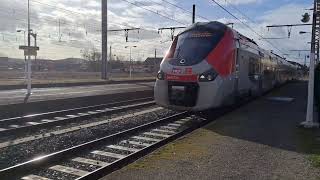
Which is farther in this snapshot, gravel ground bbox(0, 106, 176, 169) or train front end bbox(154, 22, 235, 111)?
train front end bbox(154, 22, 235, 111)

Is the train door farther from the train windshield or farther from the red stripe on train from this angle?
the train windshield

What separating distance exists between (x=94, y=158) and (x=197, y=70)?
559 cm

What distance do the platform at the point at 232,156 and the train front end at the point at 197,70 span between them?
104 centimetres

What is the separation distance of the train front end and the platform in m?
1.04

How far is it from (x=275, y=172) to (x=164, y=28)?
41.8 m

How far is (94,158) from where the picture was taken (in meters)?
9.45

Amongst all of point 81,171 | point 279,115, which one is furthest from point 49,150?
point 279,115

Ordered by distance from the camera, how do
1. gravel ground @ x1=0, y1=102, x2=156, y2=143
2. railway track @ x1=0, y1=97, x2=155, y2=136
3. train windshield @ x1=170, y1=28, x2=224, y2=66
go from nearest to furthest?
gravel ground @ x1=0, y1=102, x2=156, y2=143 < railway track @ x1=0, y1=97, x2=155, y2=136 < train windshield @ x1=170, y1=28, x2=224, y2=66

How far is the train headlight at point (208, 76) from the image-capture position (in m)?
13.9

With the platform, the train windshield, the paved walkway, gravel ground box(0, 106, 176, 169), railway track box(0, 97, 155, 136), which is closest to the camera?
the platform

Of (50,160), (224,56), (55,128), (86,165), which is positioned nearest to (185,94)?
(224,56)

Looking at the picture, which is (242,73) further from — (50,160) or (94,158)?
(50,160)

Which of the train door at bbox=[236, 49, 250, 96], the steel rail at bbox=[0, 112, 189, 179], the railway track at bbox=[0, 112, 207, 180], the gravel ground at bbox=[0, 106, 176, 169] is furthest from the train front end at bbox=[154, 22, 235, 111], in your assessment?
the steel rail at bbox=[0, 112, 189, 179]

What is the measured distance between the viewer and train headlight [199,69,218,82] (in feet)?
45.8
